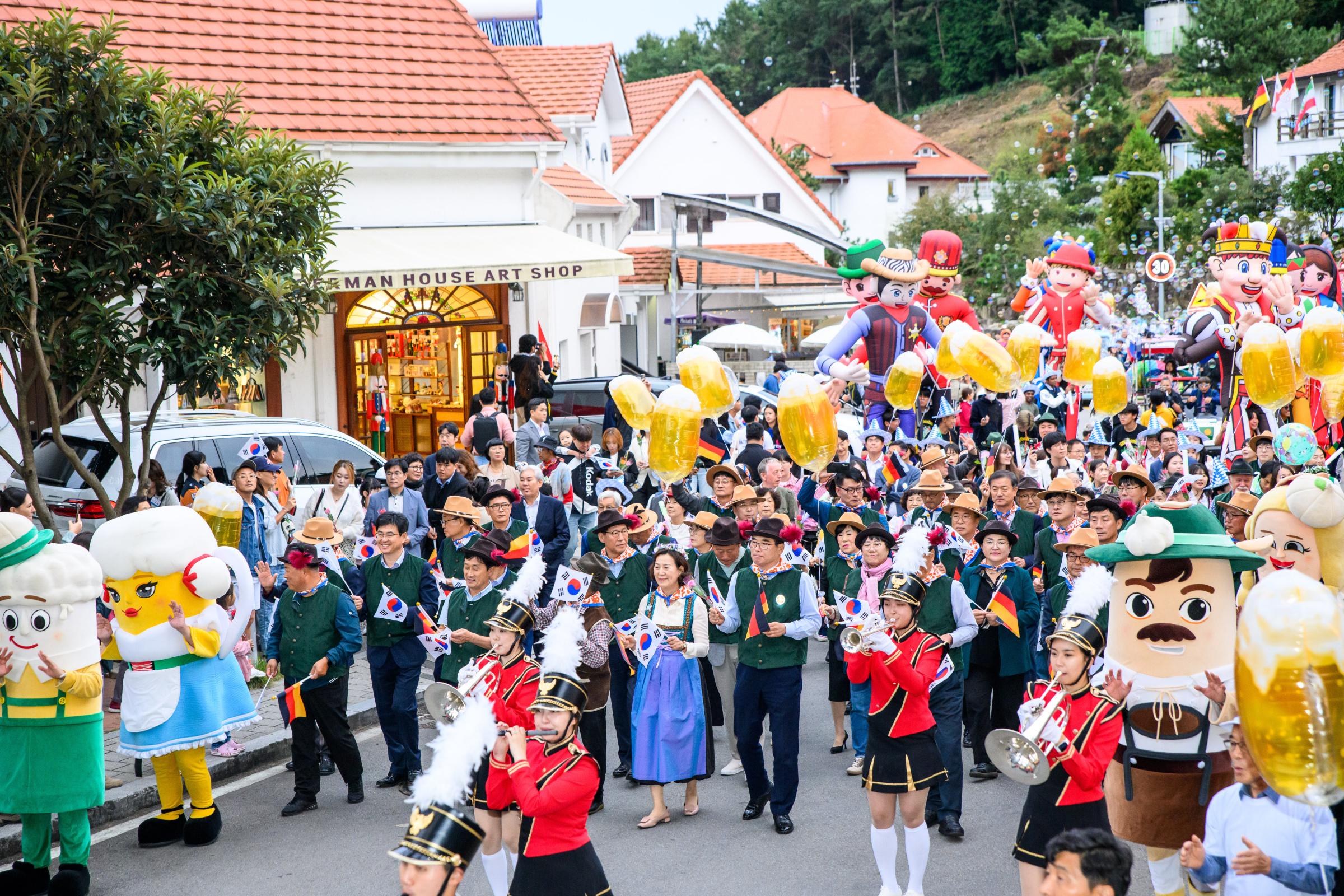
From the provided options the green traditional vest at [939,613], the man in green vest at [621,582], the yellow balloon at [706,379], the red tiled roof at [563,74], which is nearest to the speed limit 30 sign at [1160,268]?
the red tiled roof at [563,74]

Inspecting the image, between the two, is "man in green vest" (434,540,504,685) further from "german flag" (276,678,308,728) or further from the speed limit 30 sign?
the speed limit 30 sign

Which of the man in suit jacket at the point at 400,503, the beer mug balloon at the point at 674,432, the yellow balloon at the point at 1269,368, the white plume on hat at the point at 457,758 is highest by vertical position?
the yellow balloon at the point at 1269,368

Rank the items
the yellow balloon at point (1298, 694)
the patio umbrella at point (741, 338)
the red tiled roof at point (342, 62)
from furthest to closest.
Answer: the patio umbrella at point (741, 338) < the red tiled roof at point (342, 62) < the yellow balloon at point (1298, 694)

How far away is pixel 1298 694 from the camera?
171 inches

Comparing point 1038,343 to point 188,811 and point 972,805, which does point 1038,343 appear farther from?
point 188,811

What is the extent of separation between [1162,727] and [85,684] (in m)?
5.22

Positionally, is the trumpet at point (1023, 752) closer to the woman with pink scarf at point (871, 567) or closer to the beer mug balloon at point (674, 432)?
the woman with pink scarf at point (871, 567)

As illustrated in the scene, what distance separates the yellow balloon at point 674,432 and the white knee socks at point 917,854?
4.08 meters

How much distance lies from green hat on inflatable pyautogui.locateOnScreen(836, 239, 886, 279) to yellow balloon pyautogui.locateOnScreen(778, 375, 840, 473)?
7.41 ft

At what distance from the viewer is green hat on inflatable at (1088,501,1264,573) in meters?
5.98

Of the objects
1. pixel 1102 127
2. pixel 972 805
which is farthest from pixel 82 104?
pixel 1102 127

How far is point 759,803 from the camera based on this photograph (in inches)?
312

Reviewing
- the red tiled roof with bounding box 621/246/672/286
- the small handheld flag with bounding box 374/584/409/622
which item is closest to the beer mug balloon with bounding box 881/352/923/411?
the small handheld flag with bounding box 374/584/409/622

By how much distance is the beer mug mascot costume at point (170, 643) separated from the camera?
7277mm
